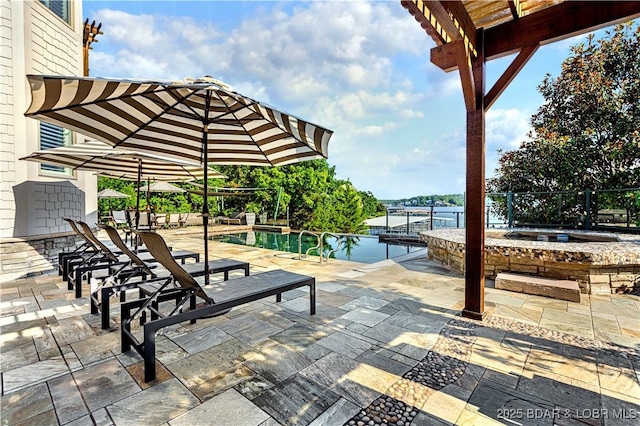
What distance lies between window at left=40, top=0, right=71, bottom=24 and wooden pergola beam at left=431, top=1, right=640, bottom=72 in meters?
7.26

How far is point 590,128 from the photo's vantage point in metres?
9.48

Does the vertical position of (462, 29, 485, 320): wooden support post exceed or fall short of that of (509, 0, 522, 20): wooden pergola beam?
it falls short

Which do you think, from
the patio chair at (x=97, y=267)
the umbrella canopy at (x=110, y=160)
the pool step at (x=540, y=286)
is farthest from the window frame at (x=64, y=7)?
the pool step at (x=540, y=286)

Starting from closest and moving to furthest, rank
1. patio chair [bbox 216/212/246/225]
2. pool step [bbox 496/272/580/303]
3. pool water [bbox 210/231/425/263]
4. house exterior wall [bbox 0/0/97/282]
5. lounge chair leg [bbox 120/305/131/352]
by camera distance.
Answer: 1. lounge chair leg [bbox 120/305/131/352]
2. pool step [bbox 496/272/580/303]
3. house exterior wall [bbox 0/0/97/282]
4. pool water [bbox 210/231/425/263]
5. patio chair [bbox 216/212/246/225]

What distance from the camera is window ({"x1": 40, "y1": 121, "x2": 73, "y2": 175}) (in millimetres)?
5746

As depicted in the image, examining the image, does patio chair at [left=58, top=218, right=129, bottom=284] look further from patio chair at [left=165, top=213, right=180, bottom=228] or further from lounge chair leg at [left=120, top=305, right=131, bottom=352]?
patio chair at [left=165, top=213, right=180, bottom=228]

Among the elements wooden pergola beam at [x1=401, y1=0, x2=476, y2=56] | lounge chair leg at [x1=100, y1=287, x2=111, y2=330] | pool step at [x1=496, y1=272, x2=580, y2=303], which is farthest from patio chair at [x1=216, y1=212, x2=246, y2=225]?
wooden pergola beam at [x1=401, y1=0, x2=476, y2=56]

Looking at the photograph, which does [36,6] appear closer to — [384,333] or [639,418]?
[384,333]

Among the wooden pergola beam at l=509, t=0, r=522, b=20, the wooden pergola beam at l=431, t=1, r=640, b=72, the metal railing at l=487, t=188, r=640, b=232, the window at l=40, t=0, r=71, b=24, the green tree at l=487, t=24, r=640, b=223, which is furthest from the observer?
the green tree at l=487, t=24, r=640, b=223

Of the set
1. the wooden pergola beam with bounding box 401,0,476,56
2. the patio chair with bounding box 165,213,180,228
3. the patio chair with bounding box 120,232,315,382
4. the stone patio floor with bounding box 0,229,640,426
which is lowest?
the stone patio floor with bounding box 0,229,640,426

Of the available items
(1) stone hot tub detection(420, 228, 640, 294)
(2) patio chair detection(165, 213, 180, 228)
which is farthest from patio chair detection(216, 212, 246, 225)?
(1) stone hot tub detection(420, 228, 640, 294)

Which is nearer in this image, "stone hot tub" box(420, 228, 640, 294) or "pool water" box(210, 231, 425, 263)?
"stone hot tub" box(420, 228, 640, 294)

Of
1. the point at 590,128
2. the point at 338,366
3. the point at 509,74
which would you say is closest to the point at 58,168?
the point at 338,366

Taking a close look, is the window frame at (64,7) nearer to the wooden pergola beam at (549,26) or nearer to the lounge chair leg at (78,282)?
the lounge chair leg at (78,282)
